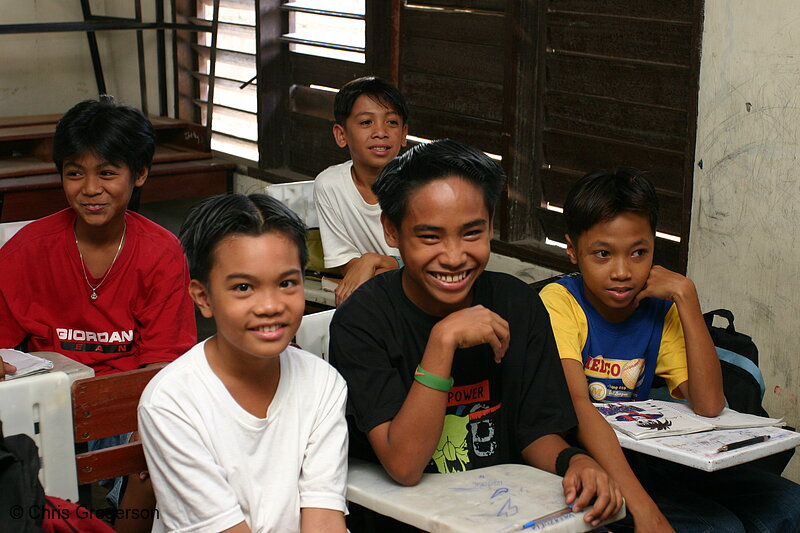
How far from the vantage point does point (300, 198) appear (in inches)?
159

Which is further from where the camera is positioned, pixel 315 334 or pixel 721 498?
pixel 315 334

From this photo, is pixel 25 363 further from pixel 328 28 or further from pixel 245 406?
pixel 328 28

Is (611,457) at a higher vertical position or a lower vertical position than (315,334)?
lower

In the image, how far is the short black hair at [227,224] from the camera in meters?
1.93

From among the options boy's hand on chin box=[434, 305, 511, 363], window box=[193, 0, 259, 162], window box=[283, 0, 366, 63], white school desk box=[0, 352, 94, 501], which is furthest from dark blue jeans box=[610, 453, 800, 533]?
window box=[193, 0, 259, 162]

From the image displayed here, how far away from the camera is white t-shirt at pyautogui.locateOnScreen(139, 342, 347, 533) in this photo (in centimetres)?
182

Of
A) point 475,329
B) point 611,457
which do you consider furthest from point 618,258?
point 475,329

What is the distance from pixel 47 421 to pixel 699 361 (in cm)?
151

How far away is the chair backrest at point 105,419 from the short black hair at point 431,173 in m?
0.65

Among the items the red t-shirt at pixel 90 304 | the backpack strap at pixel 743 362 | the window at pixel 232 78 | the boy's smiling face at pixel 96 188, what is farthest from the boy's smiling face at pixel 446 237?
the window at pixel 232 78

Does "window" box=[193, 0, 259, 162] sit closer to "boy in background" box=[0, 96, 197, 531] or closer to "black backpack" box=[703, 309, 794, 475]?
"boy in background" box=[0, 96, 197, 531]

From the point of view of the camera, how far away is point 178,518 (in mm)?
1843

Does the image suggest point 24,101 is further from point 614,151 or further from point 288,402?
point 288,402

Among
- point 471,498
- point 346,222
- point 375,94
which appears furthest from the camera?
point 375,94
